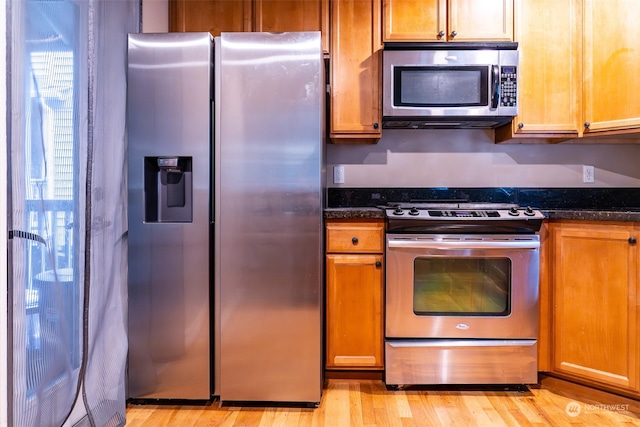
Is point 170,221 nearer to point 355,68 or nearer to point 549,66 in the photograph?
point 355,68

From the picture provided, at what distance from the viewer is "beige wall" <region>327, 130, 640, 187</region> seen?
253 centimetres

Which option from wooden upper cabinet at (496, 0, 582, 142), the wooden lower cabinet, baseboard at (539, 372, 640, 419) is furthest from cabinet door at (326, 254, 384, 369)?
wooden upper cabinet at (496, 0, 582, 142)

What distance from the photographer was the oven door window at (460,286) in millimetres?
2051

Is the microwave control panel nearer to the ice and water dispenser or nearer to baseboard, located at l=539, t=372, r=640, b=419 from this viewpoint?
baseboard, located at l=539, t=372, r=640, b=419

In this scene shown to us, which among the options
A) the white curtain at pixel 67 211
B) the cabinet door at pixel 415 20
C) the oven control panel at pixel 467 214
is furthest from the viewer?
the cabinet door at pixel 415 20

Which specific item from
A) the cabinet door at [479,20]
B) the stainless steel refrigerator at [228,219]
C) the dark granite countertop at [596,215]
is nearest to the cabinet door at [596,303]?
the dark granite countertop at [596,215]

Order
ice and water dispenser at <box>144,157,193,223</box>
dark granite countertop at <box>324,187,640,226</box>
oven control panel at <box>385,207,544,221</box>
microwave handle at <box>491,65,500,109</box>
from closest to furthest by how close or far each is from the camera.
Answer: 1. ice and water dispenser at <box>144,157,193,223</box>
2. oven control panel at <box>385,207,544,221</box>
3. microwave handle at <box>491,65,500,109</box>
4. dark granite countertop at <box>324,187,640,226</box>

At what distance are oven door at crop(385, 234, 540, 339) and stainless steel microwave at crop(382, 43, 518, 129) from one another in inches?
26.9

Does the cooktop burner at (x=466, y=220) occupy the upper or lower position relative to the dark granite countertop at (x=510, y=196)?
lower

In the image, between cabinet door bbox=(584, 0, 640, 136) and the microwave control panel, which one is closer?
cabinet door bbox=(584, 0, 640, 136)

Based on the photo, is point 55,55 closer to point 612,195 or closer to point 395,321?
point 395,321

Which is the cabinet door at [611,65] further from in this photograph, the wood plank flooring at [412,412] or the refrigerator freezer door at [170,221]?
the refrigerator freezer door at [170,221]

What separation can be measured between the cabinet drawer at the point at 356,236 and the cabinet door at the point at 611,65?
1.28 m

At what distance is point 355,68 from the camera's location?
2264mm
